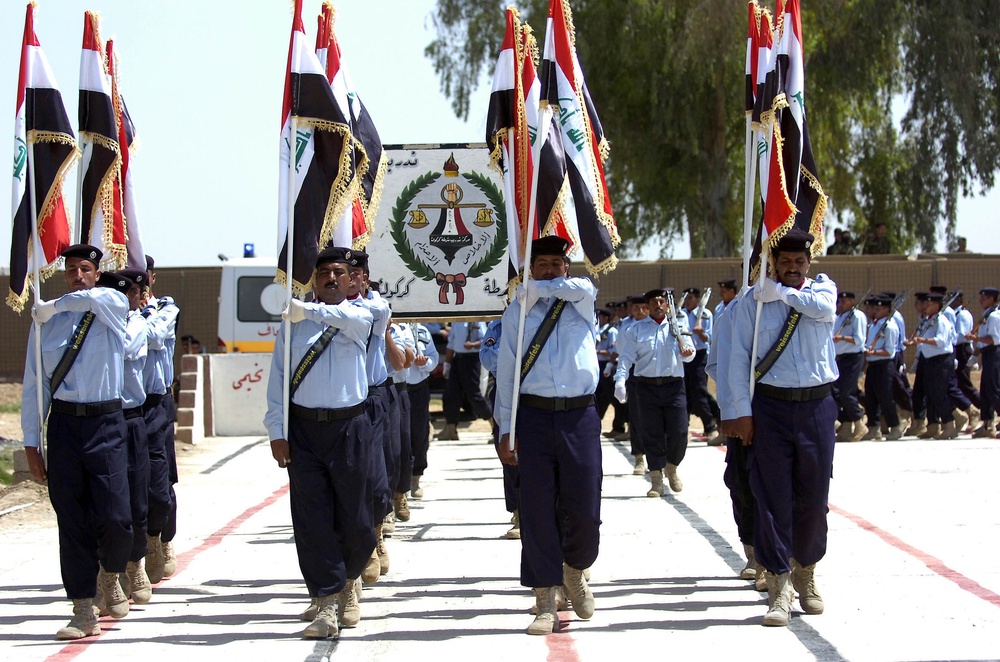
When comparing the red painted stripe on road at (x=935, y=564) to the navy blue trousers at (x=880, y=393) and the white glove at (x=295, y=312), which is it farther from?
the navy blue trousers at (x=880, y=393)

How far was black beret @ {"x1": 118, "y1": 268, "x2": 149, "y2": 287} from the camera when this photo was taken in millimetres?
8227

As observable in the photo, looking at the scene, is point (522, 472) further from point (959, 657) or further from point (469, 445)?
point (469, 445)

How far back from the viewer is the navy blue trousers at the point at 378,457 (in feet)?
25.2

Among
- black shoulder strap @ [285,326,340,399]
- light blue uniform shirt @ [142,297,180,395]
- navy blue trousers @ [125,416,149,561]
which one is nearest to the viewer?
black shoulder strap @ [285,326,340,399]

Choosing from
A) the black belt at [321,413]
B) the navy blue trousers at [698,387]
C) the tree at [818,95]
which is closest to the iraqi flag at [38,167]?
the black belt at [321,413]

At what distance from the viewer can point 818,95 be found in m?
29.7

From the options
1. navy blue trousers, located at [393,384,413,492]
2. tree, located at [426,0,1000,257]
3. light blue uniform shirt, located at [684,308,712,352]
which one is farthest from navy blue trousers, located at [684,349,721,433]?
tree, located at [426,0,1000,257]

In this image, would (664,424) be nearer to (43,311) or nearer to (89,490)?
(89,490)

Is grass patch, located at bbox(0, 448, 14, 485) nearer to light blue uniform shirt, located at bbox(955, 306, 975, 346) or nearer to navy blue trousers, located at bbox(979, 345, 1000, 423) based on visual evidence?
navy blue trousers, located at bbox(979, 345, 1000, 423)

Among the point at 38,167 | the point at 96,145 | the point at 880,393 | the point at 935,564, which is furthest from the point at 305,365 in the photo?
the point at 880,393

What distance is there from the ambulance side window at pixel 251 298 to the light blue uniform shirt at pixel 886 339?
946cm

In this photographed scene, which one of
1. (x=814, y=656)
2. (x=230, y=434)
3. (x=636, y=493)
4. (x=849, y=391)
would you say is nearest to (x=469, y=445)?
(x=230, y=434)

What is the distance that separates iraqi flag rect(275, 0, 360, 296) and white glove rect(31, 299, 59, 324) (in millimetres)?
1236

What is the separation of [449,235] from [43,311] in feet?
18.4
